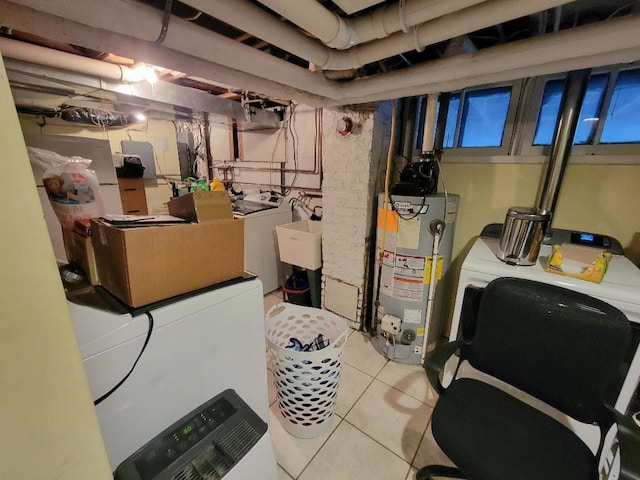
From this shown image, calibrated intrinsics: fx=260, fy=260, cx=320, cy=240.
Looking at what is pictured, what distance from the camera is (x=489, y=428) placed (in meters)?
0.98

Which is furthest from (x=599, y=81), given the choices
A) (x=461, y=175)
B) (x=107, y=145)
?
(x=107, y=145)

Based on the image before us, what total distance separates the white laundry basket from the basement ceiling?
1.32m

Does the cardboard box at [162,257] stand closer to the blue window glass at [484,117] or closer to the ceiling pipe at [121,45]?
the ceiling pipe at [121,45]

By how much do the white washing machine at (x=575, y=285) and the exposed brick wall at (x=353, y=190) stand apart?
84 centimetres

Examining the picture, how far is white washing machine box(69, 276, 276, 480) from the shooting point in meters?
0.69

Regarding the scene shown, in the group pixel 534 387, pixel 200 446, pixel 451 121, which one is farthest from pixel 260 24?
pixel 534 387

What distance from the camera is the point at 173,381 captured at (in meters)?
0.83

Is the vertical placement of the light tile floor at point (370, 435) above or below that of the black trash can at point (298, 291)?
below

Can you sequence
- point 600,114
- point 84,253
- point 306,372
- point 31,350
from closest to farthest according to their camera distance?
point 31,350, point 84,253, point 306,372, point 600,114

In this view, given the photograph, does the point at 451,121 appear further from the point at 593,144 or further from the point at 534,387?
the point at 534,387

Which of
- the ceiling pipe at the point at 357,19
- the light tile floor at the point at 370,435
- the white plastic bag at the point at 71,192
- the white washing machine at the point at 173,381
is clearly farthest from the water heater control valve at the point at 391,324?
the white plastic bag at the point at 71,192

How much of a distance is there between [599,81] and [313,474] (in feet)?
8.60

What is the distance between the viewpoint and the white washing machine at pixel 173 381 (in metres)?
0.69

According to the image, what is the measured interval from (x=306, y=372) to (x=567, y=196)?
1867 millimetres
